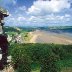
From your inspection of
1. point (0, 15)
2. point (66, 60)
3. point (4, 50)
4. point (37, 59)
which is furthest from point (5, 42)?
point (66, 60)

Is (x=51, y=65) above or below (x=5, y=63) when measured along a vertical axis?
below

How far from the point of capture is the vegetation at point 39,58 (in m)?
41.1

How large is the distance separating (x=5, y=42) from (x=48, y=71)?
23731mm

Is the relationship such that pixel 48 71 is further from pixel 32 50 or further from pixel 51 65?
pixel 32 50

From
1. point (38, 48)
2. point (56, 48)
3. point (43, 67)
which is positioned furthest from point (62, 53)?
point (43, 67)

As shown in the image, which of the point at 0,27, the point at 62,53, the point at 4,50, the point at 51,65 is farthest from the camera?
the point at 62,53

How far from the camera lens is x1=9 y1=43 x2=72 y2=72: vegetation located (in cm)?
4112

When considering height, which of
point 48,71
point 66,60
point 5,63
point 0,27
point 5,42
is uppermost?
point 0,27

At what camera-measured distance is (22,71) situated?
136 feet

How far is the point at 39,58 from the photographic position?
74.4m

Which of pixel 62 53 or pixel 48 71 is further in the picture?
pixel 62 53

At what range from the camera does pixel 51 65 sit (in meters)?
40.6

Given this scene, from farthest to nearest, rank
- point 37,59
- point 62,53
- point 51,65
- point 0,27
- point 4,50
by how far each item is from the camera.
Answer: point 62,53, point 37,59, point 51,65, point 4,50, point 0,27

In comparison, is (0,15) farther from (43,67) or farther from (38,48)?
(38,48)
